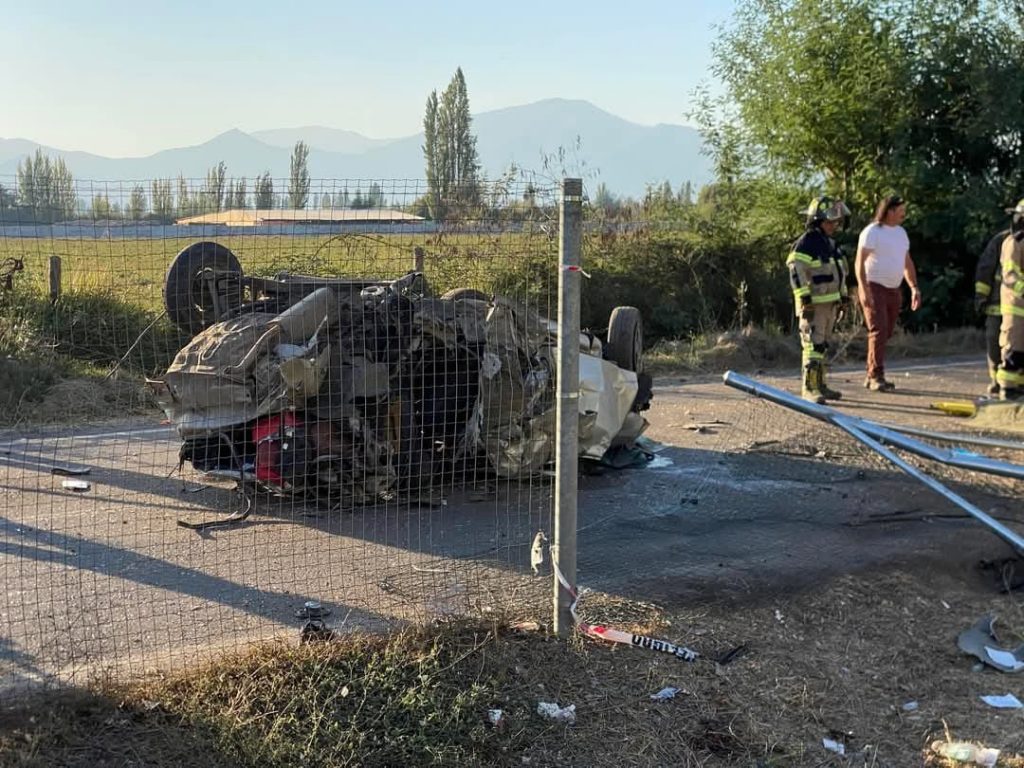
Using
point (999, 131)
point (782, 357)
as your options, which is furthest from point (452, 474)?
point (999, 131)

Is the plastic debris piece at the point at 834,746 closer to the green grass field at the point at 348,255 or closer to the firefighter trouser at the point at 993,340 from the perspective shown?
the green grass field at the point at 348,255

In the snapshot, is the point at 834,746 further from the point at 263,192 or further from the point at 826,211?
the point at 826,211

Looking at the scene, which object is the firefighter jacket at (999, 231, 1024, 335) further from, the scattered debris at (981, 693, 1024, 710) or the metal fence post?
the metal fence post

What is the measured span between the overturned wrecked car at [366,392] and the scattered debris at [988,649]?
2687 millimetres

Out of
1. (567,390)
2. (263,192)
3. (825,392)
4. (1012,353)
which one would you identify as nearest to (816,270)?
(825,392)

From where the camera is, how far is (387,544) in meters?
5.46

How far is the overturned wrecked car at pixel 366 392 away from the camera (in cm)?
590

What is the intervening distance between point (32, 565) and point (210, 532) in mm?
959

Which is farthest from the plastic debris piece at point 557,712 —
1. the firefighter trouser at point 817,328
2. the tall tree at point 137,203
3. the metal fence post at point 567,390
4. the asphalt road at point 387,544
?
the firefighter trouser at point 817,328

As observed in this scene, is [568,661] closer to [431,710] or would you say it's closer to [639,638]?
[639,638]

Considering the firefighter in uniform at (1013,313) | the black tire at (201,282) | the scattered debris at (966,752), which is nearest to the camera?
the scattered debris at (966,752)

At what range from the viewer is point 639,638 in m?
4.04

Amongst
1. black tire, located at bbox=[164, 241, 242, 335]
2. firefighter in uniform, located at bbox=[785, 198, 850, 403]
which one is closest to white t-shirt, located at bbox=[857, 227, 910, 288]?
firefighter in uniform, located at bbox=[785, 198, 850, 403]

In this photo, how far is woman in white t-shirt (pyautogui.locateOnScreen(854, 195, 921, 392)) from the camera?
10188 mm
